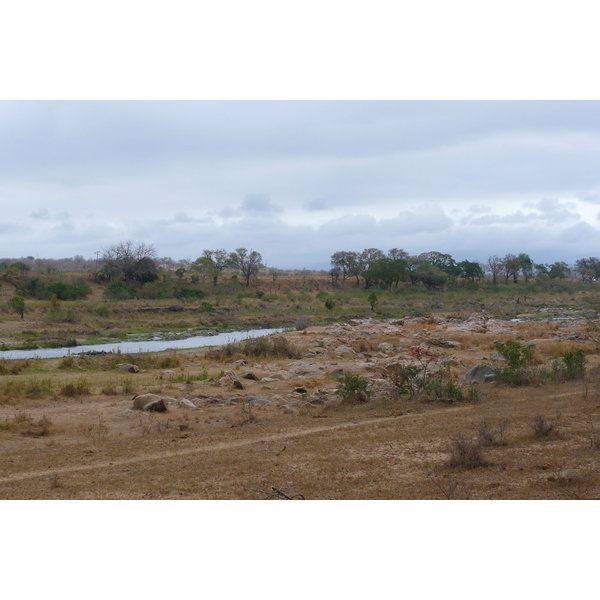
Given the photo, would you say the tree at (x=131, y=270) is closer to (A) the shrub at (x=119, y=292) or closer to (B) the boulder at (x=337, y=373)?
(A) the shrub at (x=119, y=292)

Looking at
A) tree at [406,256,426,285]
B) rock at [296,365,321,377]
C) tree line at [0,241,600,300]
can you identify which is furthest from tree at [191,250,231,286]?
rock at [296,365,321,377]

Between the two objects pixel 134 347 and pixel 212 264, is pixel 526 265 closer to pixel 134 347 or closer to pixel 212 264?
pixel 212 264

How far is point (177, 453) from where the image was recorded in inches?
342

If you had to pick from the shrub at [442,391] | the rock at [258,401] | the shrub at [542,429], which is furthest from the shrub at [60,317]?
the shrub at [542,429]

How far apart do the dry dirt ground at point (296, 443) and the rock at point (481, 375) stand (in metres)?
0.40

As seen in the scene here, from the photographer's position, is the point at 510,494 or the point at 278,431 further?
the point at 278,431

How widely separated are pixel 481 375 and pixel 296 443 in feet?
23.6

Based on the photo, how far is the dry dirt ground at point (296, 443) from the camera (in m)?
6.60

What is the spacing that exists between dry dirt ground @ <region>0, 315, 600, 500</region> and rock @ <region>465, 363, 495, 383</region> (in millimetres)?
404

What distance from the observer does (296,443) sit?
9000 mm

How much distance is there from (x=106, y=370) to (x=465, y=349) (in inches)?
543

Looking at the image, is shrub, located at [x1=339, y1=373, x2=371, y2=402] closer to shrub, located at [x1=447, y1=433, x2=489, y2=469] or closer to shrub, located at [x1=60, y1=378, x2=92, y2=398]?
shrub, located at [x1=447, y1=433, x2=489, y2=469]
